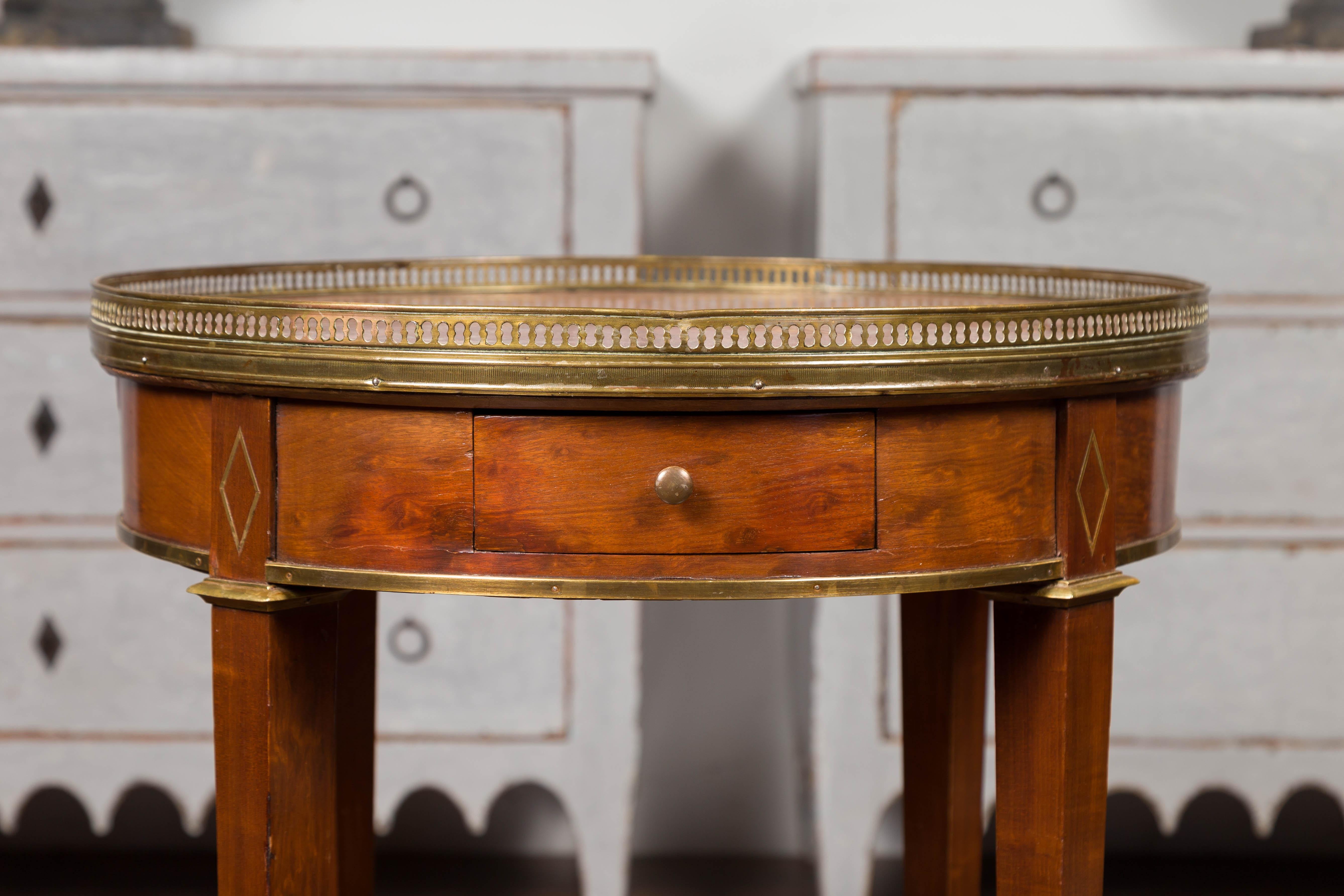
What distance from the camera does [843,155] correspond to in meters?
1.80

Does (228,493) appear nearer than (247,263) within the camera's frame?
Yes

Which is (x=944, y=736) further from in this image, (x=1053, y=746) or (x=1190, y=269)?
(x=1190, y=269)

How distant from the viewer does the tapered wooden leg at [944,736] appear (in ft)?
4.35

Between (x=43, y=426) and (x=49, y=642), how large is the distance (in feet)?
0.93

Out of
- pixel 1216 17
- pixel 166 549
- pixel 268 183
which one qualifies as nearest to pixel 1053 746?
pixel 166 549

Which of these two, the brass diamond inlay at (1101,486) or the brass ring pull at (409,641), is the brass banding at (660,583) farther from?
the brass ring pull at (409,641)

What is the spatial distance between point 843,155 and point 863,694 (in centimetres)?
68

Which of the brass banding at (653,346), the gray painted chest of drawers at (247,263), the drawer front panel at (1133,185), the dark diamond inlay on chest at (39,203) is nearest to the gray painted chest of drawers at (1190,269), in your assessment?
the drawer front panel at (1133,185)

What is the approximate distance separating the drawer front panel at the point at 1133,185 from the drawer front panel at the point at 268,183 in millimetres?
473

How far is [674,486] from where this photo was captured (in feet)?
2.55

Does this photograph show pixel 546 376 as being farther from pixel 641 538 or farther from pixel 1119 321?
pixel 1119 321

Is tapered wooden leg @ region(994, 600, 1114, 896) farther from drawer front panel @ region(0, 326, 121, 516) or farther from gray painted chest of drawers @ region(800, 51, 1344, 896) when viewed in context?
drawer front panel @ region(0, 326, 121, 516)

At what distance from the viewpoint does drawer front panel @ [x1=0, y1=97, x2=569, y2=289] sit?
5.92ft

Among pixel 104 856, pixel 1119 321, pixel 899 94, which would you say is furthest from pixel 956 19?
pixel 104 856
